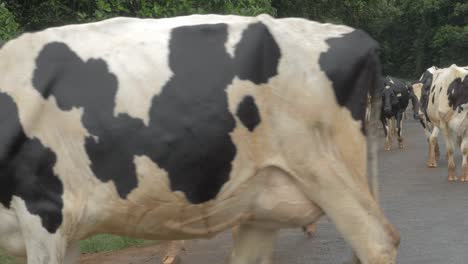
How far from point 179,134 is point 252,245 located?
1.07m

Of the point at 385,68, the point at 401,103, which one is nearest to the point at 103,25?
the point at 401,103

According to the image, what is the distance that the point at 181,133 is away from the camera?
4.29m

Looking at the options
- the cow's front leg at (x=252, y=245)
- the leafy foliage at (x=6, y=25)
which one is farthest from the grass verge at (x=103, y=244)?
the cow's front leg at (x=252, y=245)

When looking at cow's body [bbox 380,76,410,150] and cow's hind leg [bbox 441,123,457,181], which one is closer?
cow's hind leg [bbox 441,123,457,181]

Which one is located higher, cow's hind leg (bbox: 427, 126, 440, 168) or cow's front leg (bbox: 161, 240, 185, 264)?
cow's front leg (bbox: 161, 240, 185, 264)

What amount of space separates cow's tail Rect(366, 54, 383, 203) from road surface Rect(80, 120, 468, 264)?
4.03 metres

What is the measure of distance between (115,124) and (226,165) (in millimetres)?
630

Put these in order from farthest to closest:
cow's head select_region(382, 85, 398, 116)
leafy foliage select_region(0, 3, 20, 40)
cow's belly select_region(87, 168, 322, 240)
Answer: cow's head select_region(382, 85, 398, 116) < leafy foliage select_region(0, 3, 20, 40) < cow's belly select_region(87, 168, 322, 240)

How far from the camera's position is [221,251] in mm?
9438

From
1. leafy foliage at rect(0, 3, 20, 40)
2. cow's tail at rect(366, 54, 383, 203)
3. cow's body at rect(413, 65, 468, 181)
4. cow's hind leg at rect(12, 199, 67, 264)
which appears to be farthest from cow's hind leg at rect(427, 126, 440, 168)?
cow's hind leg at rect(12, 199, 67, 264)

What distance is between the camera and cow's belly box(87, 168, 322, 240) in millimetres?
4406

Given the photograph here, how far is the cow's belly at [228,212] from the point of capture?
4406mm

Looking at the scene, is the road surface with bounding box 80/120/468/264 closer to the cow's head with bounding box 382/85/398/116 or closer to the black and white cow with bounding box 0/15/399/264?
the black and white cow with bounding box 0/15/399/264

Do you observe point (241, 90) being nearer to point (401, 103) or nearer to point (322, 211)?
point (322, 211)
